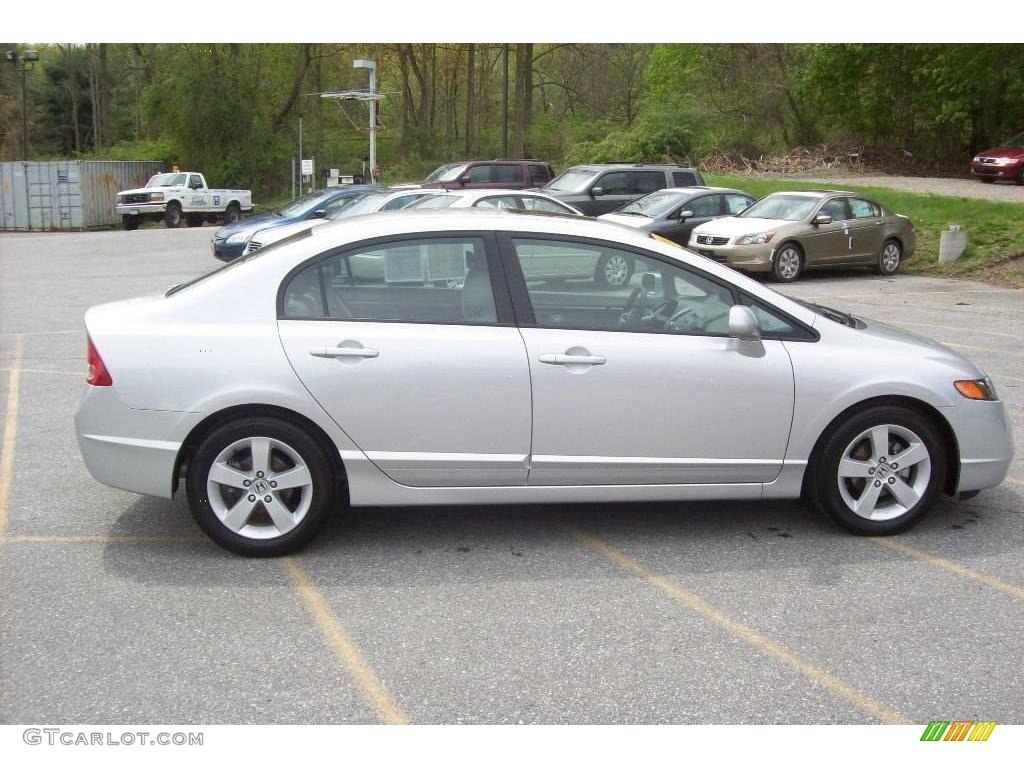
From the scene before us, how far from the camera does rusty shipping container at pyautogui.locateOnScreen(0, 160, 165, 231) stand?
131 feet

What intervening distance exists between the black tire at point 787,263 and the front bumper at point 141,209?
2523 centimetres

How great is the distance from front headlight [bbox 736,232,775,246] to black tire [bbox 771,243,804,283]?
28 cm

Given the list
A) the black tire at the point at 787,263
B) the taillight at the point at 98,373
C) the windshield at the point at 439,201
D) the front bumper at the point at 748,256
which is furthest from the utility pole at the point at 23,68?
the taillight at the point at 98,373

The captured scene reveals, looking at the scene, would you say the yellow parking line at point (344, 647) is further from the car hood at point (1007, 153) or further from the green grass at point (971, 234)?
the car hood at point (1007, 153)

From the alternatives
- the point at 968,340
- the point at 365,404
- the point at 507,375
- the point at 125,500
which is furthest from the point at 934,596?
the point at 968,340

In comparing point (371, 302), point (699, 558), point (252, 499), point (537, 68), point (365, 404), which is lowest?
point (699, 558)

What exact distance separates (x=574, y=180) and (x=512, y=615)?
19.5m

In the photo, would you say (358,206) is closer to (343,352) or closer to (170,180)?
(343,352)

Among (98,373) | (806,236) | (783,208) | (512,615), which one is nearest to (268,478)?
(98,373)

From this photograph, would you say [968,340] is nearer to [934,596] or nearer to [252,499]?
[934,596]

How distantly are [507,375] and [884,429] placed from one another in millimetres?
1919

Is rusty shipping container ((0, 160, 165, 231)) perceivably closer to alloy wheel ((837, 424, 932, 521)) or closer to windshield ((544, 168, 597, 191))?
windshield ((544, 168, 597, 191))

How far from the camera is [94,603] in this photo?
4.61 meters

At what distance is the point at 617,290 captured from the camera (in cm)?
533
